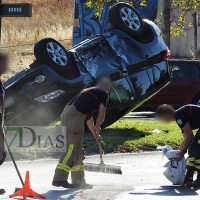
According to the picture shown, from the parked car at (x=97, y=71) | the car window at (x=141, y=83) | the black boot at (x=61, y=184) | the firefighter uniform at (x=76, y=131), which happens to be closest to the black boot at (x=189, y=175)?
the firefighter uniform at (x=76, y=131)

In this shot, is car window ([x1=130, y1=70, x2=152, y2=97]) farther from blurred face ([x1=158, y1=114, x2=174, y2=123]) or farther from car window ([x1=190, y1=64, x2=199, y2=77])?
car window ([x1=190, y1=64, x2=199, y2=77])

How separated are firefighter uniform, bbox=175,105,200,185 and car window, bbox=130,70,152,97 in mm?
4613

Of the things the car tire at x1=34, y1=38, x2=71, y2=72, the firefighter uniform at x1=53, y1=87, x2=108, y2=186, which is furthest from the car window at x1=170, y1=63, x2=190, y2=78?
the firefighter uniform at x1=53, y1=87, x2=108, y2=186

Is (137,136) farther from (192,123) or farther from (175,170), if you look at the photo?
(192,123)

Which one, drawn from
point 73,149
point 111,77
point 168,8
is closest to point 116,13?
point 111,77

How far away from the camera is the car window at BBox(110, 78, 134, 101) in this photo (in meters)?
14.6

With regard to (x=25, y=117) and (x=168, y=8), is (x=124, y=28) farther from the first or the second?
(x=168, y=8)

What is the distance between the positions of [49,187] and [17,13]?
4.23m

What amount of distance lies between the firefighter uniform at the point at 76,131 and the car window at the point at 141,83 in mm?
4753

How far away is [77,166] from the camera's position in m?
10.2

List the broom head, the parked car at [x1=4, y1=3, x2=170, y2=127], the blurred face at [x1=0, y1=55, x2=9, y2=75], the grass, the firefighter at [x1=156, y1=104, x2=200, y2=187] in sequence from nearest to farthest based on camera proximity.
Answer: the blurred face at [x1=0, y1=55, x2=9, y2=75] → the firefighter at [x1=156, y1=104, x2=200, y2=187] → the broom head → the parked car at [x1=4, y1=3, x2=170, y2=127] → the grass

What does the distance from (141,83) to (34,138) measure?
256cm

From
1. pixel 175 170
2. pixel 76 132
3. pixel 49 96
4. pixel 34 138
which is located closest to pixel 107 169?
pixel 76 132

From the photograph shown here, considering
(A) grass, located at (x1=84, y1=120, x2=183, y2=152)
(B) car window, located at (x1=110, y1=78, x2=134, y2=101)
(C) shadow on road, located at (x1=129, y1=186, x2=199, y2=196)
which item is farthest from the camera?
(B) car window, located at (x1=110, y1=78, x2=134, y2=101)
